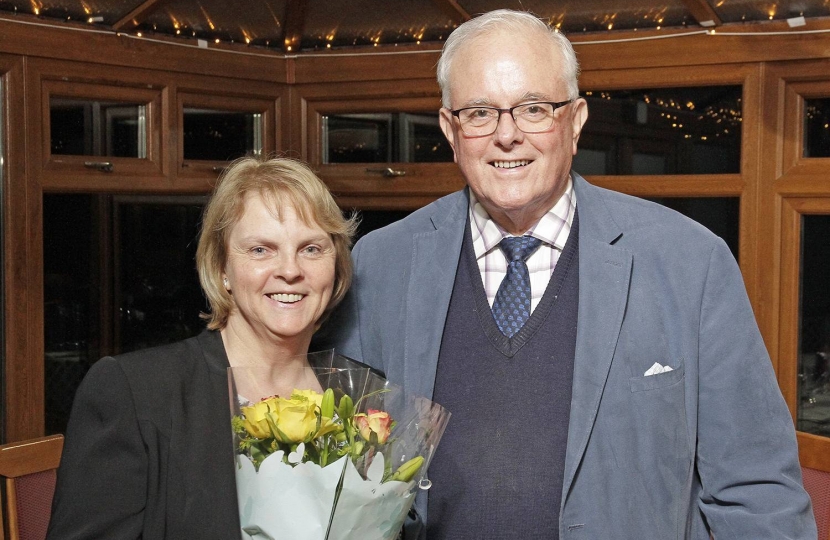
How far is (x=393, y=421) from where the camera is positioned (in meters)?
1.49

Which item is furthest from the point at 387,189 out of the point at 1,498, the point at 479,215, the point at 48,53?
the point at 1,498

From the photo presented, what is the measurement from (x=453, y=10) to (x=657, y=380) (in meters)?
1.70

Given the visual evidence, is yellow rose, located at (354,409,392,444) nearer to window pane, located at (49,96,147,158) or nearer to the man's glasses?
the man's glasses

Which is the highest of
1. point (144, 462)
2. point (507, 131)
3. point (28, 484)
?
point (507, 131)

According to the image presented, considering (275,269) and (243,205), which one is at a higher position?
(243,205)

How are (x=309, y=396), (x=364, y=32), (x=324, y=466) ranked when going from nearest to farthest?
(x=324, y=466) → (x=309, y=396) → (x=364, y=32)

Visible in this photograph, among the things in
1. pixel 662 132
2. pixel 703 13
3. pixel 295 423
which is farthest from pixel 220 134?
pixel 295 423

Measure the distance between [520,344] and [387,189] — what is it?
5.63ft

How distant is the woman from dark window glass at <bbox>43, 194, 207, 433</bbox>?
1.33 metres

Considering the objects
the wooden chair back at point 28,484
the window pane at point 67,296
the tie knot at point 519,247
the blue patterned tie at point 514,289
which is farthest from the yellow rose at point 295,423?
the window pane at point 67,296

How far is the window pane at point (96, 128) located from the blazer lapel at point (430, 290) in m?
1.49

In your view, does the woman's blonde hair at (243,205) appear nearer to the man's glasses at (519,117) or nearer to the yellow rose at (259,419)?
the man's glasses at (519,117)

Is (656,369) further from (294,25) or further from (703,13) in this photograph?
(294,25)

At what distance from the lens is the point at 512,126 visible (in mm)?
1816
